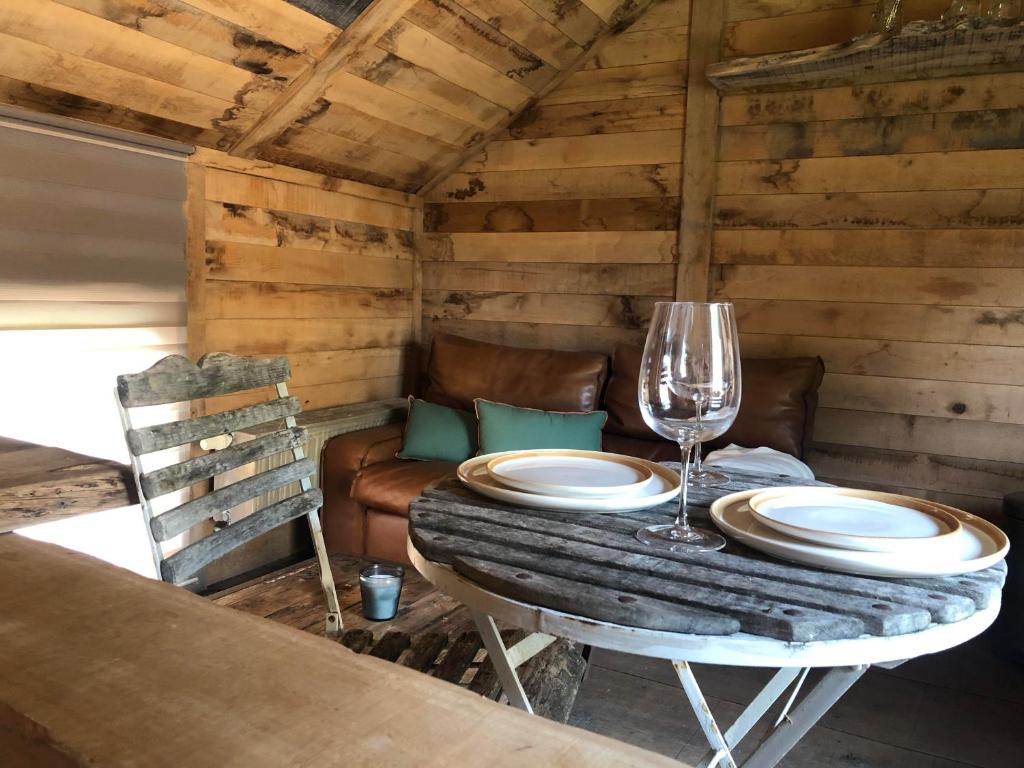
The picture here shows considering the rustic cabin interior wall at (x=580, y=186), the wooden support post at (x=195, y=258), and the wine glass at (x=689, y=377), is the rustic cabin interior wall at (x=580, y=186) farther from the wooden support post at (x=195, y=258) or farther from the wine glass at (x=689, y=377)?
the wine glass at (x=689, y=377)

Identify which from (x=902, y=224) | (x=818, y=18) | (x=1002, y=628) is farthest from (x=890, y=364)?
(x=818, y=18)

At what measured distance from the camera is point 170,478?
1.46 metres

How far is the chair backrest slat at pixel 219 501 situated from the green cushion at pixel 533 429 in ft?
3.49

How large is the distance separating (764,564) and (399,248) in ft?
9.87

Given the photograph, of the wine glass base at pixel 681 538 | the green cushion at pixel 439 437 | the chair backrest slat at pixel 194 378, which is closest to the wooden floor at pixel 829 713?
the chair backrest slat at pixel 194 378

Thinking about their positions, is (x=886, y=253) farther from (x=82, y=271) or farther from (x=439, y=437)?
(x=82, y=271)

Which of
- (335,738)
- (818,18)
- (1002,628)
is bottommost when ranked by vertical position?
(1002,628)

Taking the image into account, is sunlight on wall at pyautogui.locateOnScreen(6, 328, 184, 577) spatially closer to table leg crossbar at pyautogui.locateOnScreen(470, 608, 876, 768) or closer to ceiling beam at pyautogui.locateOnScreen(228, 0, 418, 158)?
ceiling beam at pyautogui.locateOnScreen(228, 0, 418, 158)

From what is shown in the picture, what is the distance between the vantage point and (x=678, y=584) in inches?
33.8

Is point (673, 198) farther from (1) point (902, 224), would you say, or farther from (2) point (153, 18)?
(2) point (153, 18)

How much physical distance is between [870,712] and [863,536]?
1.58m

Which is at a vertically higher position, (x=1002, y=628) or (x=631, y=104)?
(x=631, y=104)

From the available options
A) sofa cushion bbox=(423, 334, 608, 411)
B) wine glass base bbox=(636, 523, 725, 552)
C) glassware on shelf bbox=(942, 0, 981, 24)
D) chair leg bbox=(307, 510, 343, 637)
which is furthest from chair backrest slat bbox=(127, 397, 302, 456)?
glassware on shelf bbox=(942, 0, 981, 24)

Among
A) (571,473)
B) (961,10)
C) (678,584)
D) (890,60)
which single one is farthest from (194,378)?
(961,10)
